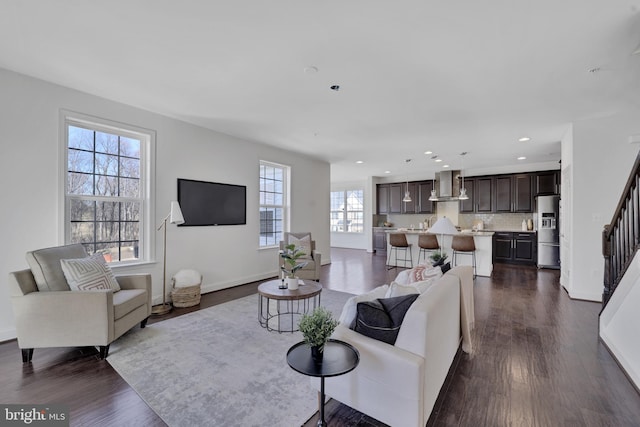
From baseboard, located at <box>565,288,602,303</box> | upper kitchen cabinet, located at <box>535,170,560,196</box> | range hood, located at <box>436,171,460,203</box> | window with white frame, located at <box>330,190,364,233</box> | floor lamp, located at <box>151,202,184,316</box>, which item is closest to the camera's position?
floor lamp, located at <box>151,202,184,316</box>

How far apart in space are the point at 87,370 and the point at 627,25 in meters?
4.91

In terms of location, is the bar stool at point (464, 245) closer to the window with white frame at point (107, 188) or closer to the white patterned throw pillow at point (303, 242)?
the white patterned throw pillow at point (303, 242)

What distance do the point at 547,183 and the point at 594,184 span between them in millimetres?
3308

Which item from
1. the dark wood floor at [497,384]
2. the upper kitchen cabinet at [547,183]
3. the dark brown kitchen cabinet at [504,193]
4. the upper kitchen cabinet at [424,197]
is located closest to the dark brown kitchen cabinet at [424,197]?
the upper kitchen cabinet at [424,197]

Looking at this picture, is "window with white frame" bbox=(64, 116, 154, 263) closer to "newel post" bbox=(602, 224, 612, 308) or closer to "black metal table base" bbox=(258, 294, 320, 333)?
"black metal table base" bbox=(258, 294, 320, 333)

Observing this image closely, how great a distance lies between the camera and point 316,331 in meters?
1.51

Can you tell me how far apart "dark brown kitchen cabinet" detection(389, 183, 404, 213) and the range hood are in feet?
4.31

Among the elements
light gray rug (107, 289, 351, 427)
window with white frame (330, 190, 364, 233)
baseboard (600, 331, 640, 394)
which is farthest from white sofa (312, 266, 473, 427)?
window with white frame (330, 190, 364, 233)

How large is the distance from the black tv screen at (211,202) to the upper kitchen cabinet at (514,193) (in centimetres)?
662

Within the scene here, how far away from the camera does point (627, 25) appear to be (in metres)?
2.07

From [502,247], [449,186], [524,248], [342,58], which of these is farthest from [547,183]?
[342,58]

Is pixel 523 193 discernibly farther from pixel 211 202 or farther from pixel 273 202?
pixel 211 202

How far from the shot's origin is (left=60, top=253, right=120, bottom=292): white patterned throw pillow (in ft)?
8.42

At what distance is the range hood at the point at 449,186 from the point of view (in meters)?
8.27
